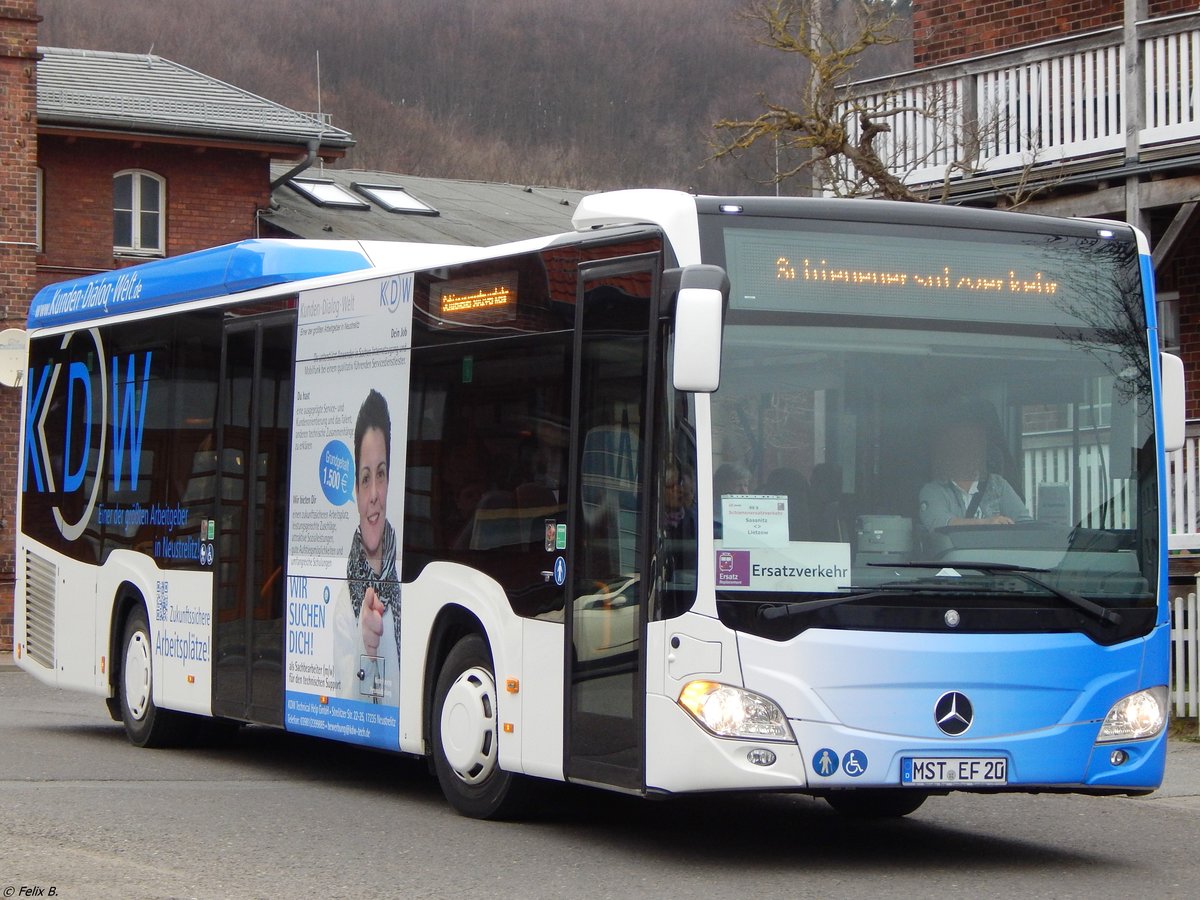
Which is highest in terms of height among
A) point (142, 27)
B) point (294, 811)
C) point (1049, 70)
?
point (142, 27)

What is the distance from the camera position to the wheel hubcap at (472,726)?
9688mm

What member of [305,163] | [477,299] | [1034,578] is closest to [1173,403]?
[1034,578]

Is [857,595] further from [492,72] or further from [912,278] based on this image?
[492,72]

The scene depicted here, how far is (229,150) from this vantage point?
1276 inches

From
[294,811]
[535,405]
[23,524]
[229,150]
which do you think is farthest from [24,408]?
[229,150]

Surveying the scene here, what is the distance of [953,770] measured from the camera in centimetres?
819

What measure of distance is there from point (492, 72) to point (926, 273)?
7708cm

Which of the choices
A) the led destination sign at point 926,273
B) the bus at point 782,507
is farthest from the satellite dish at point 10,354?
the led destination sign at point 926,273

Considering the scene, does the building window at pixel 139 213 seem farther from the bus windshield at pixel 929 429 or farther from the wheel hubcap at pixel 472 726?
the bus windshield at pixel 929 429

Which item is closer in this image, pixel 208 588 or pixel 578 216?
pixel 578 216

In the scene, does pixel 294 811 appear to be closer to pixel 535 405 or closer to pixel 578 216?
pixel 535 405

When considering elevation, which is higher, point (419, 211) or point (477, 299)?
point (419, 211)

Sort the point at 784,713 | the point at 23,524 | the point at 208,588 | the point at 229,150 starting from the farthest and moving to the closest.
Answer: the point at 229,150 → the point at 23,524 → the point at 208,588 → the point at 784,713

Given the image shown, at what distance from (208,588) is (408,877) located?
15.9 feet
